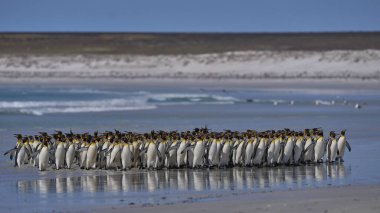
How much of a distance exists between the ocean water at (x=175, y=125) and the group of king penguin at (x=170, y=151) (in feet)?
1.03

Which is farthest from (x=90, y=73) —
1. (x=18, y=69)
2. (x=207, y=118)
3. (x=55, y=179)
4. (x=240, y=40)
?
(x=55, y=179)

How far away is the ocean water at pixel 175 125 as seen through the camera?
13.5 m

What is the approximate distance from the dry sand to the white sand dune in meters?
40.0

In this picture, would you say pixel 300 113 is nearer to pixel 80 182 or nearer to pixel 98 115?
pixel 98 115

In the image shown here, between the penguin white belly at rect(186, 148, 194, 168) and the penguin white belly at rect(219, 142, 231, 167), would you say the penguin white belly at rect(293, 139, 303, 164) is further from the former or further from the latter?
the penguin white belly at rect(186, 148, 194, 168)

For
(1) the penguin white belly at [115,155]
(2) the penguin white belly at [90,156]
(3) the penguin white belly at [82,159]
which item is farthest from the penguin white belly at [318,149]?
(3) the penguin white belly at [82,159]

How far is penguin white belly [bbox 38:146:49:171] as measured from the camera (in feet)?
52.0

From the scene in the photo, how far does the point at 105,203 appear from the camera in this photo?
487 inches

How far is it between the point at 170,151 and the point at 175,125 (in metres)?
8.55

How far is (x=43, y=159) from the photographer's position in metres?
15.9

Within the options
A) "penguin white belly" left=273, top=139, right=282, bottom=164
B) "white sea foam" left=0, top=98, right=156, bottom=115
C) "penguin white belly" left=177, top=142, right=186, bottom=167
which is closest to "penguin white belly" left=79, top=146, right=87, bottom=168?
"penguin white belly" left=177, top=142, right=186, bottom=167

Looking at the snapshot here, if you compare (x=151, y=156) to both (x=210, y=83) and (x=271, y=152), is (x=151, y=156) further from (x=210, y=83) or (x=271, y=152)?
(x=210, y=83)

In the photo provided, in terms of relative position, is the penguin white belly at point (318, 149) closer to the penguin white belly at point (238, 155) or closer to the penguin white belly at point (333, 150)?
the penguin white belly at point (333, 150)

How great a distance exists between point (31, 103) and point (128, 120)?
403 inches
